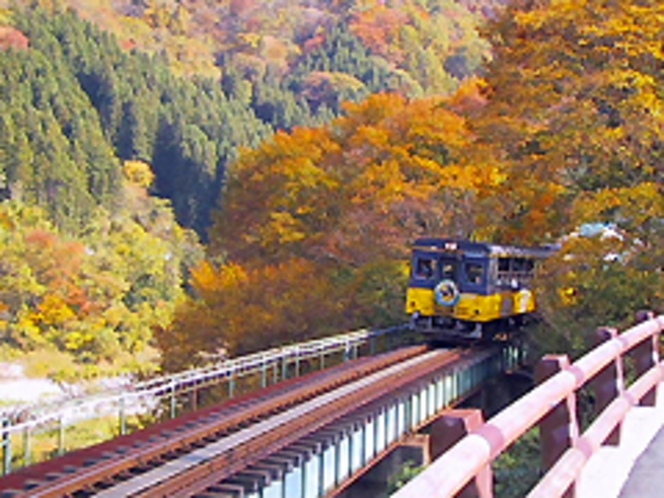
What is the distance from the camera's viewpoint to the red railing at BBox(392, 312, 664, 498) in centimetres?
289

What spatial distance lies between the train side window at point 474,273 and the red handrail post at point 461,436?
19.1 m

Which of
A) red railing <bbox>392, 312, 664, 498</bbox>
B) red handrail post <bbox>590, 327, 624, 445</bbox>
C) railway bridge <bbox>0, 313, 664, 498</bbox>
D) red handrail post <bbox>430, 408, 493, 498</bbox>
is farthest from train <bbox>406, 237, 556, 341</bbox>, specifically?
red handrail post <bbox>430, 408, 493, 498</bbox>

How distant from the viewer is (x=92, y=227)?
82.2 metres

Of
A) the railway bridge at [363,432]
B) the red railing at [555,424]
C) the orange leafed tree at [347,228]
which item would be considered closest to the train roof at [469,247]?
the railway bridge at [363,432]

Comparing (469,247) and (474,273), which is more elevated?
(469,247)

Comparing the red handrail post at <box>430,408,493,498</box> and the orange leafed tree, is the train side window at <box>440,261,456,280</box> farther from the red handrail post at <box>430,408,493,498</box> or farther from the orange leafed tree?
the red handrail post at <box>430,408,493,498</box>

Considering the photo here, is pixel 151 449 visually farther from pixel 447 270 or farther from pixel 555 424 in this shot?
pixel 447 270

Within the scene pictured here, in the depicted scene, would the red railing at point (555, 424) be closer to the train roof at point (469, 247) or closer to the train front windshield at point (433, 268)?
the train roof at point (469, 247)

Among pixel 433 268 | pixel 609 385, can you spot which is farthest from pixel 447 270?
pixel 609 385

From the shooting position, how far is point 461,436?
325 cm

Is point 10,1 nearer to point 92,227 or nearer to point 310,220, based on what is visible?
point 92,227

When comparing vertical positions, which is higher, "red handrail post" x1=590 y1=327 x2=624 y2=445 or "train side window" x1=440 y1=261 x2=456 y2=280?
"train side window" x1=440 y1=261 x2=456 y2=280

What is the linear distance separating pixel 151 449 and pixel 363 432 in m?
3.46

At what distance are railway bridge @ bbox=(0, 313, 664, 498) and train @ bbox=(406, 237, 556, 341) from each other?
1.13m
